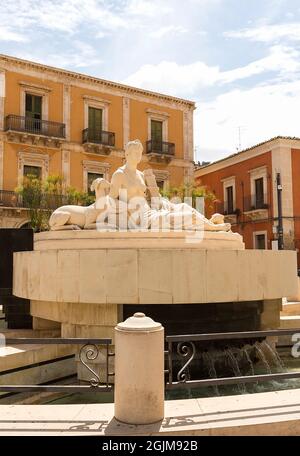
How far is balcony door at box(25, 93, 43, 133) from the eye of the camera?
2452 centimetres

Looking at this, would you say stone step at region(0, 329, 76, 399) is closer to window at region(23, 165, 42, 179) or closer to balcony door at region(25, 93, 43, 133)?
window at region(23, 165, 42, 179)

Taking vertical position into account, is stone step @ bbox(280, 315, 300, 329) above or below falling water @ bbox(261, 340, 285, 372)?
above

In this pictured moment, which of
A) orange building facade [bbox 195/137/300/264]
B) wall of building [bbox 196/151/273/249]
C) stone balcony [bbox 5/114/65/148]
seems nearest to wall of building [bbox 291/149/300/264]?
orange building facade [bbox 195/137/300/264]

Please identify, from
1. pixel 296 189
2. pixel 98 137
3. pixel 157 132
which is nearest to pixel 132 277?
pixel 98 137

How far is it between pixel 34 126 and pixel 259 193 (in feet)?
50.3

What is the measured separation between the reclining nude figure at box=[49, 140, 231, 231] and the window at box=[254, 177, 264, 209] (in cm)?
A: 2142

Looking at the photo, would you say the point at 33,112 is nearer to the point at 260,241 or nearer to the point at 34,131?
the point at 34,131

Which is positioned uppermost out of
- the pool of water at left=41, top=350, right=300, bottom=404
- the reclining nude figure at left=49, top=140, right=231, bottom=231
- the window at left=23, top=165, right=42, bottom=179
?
the window at left=23, top=165, right=42, bottom=179

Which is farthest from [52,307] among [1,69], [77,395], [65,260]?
[1,69]

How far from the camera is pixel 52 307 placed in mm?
6574

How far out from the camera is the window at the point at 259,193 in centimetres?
2818

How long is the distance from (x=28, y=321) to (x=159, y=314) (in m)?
2.82

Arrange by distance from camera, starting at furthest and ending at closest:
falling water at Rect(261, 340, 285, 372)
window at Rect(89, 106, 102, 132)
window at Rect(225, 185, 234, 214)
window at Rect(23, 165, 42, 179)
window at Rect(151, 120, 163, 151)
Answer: window at Rect(225, 185, 234, 214) → window at Rect(151, 120, 163, 151) → window at Rect(89, 106, 102, 132) → window at Rect(23, 165, 42, 179) → falling water at Rect(261, 340, 285, 372)

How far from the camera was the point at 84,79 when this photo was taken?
26.6 metres
